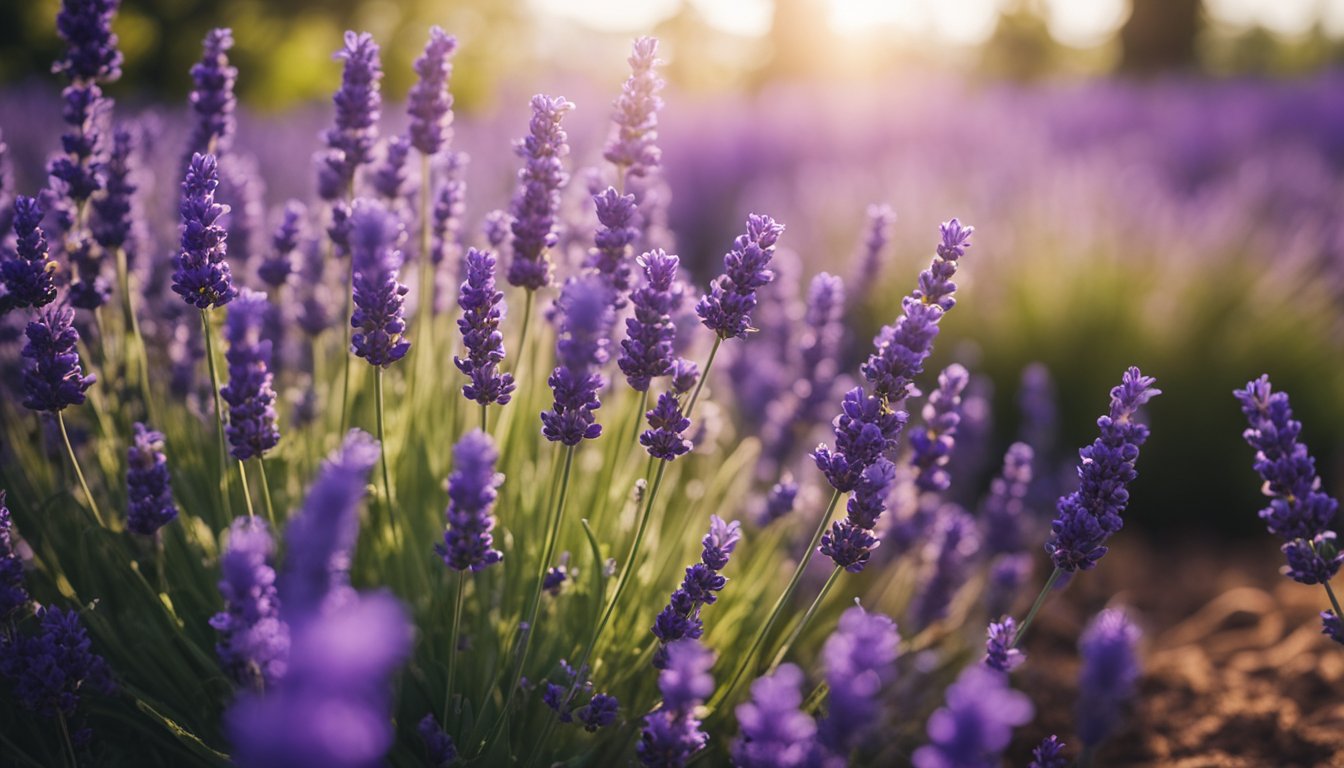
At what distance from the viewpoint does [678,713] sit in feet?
3.91

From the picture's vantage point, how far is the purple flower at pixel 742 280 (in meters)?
1.54

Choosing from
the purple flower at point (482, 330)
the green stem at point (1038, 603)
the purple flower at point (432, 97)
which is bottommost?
the green stem at point (1038, 603)

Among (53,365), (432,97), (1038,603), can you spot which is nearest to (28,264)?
(53,365)

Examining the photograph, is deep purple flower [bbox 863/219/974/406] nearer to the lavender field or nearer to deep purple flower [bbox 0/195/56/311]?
the lavender field

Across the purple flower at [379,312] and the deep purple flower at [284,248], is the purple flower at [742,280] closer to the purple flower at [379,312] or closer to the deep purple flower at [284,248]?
the purple flower at [379,312]

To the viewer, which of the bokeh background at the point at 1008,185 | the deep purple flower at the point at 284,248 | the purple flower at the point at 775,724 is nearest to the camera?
the purple flower at the point at 775,724

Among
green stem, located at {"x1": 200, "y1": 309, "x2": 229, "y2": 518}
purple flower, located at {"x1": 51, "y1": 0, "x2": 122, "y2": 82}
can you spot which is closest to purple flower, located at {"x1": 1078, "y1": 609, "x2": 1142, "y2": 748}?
green stem, located at {"x1": 200, "y1": 309, "x2": 229, "y2": 518}

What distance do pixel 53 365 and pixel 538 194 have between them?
2.64 ft

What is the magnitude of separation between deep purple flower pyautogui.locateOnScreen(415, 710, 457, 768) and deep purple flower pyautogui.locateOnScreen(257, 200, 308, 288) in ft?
3.77

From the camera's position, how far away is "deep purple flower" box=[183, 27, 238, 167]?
6.60ft

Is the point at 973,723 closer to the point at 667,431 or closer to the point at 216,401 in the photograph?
the point at 667,431

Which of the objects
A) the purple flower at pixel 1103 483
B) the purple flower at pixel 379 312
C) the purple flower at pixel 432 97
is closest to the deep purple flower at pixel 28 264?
the purple flower at pixel 379 312

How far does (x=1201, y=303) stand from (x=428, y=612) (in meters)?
4.49

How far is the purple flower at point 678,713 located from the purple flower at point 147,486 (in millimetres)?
875
